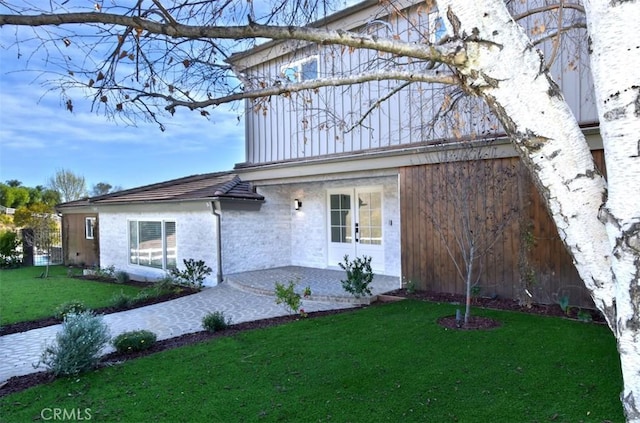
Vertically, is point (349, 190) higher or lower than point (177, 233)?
higher

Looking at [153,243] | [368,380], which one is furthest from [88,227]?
[368,380]

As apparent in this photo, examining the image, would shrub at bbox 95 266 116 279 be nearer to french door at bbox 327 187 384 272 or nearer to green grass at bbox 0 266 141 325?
green grass at bbox 0 266 141 325

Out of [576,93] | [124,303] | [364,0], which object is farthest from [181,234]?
[576,93]

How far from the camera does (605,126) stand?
4.69 ft

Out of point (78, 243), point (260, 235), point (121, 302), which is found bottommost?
point (121, 302)

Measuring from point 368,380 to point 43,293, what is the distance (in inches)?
415

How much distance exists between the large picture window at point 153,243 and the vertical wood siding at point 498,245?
283 inches

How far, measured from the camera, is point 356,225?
1151 cm

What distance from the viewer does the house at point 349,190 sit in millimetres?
6809

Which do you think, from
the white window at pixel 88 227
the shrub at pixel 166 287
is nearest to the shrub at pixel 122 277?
the shrub at pixel 166 287

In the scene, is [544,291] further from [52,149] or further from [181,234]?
[52,149]

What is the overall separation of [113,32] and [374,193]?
8.22 meters

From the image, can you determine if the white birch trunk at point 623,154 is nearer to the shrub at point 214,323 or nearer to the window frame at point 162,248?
the shrub at point 214,323

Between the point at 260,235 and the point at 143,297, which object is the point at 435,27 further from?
the point at 260,235
